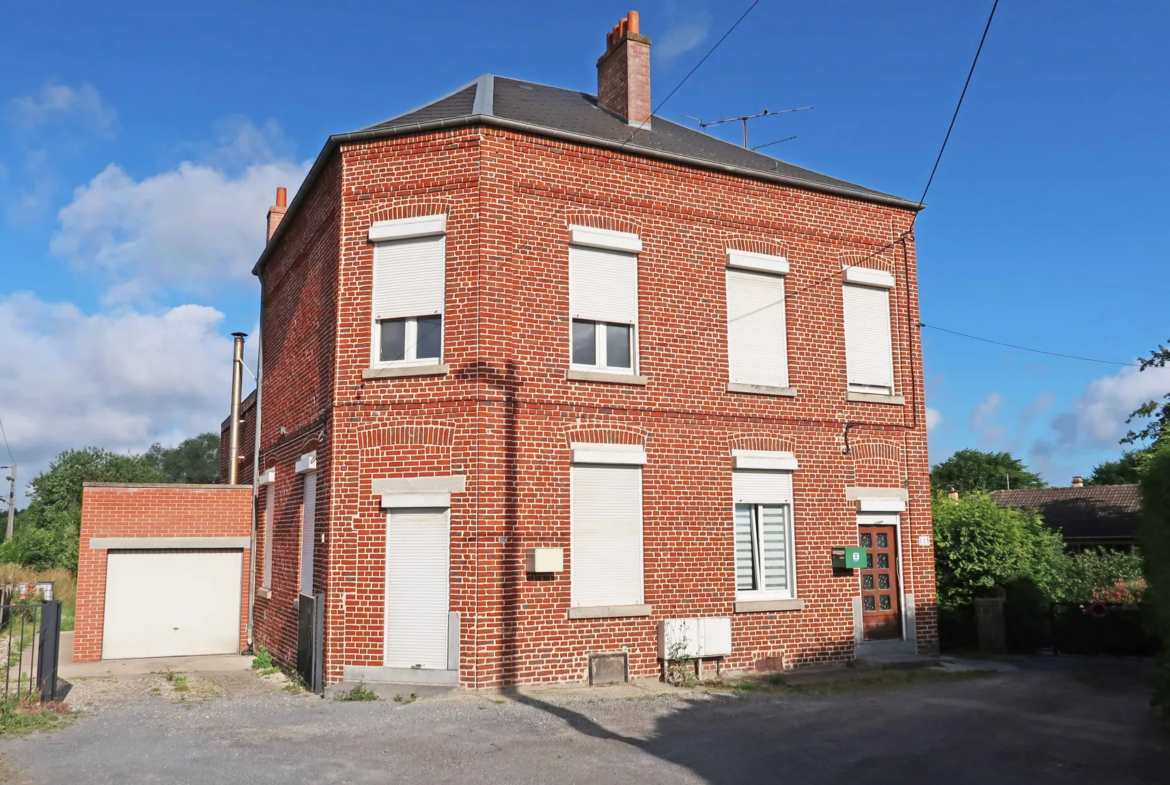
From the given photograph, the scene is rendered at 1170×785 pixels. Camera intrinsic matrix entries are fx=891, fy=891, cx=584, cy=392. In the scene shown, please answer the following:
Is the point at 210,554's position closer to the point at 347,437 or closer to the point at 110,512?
the point at 110,512

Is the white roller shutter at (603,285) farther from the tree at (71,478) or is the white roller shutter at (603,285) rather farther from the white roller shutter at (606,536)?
the tree at (71,478)

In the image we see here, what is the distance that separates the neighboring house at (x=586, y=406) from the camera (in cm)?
1247

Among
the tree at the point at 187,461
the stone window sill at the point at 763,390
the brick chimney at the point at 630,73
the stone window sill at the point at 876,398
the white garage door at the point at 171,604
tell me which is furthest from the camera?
the tree at the point at 187,461

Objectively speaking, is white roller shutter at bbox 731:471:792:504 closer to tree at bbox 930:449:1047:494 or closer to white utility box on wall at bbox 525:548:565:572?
white utility box on wall at bbox 525:548:565:572

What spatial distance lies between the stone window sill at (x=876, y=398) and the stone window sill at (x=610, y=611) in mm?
5233

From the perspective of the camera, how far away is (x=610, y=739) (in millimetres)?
9430

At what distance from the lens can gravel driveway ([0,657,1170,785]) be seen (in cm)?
822

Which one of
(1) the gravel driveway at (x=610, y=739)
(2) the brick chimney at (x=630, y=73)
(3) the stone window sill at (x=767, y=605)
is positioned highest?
(2) the brick chimney at (x=630, y=73)

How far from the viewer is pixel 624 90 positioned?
1609 cm

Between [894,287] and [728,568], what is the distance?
613 cm

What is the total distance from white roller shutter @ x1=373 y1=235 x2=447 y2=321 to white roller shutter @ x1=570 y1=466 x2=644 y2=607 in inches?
130

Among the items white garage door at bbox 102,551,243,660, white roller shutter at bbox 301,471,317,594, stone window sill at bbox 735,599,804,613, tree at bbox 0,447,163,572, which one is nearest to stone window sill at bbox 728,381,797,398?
stone window sill at bbox 735,599,804,613

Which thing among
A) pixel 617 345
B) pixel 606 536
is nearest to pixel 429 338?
pixel 617 345

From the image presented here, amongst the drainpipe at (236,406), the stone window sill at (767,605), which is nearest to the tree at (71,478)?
the drainpipe at (236,406)
